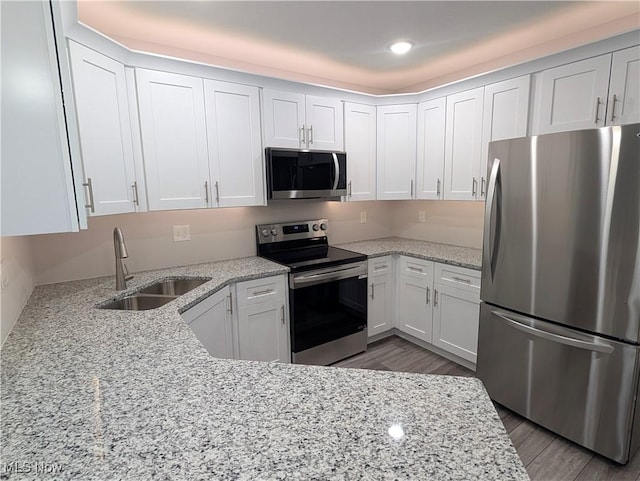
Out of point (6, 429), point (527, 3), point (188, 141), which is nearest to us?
point (6, 429)

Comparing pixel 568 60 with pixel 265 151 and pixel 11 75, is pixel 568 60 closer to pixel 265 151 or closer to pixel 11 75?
pixel 265 151

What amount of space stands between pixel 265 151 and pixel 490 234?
1.74 m

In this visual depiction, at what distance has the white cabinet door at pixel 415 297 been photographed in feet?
9.46

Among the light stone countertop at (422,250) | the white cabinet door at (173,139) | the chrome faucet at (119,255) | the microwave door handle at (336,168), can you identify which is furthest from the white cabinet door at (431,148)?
the chrome faucet at (119,255)

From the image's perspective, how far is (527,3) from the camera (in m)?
1.93

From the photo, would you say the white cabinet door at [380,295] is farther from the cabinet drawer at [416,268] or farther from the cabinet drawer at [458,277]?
the cabinet drawer at [458,277]

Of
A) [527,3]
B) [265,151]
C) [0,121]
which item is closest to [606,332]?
[527,3]

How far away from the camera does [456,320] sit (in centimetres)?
270

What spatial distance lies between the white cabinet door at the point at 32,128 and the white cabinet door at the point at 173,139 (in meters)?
1.25

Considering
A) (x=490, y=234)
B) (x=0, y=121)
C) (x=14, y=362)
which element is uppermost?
(x=0, y=121)

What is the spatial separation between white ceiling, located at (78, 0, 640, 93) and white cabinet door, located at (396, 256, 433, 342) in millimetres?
1748

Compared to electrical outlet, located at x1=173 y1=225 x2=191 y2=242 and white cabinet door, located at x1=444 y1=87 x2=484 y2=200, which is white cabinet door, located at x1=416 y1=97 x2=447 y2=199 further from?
electrical outlet, located at x1=173 y1=225 x2=191 y2=242

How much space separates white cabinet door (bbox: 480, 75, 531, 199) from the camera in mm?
2340

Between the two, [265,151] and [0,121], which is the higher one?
[265,151]
